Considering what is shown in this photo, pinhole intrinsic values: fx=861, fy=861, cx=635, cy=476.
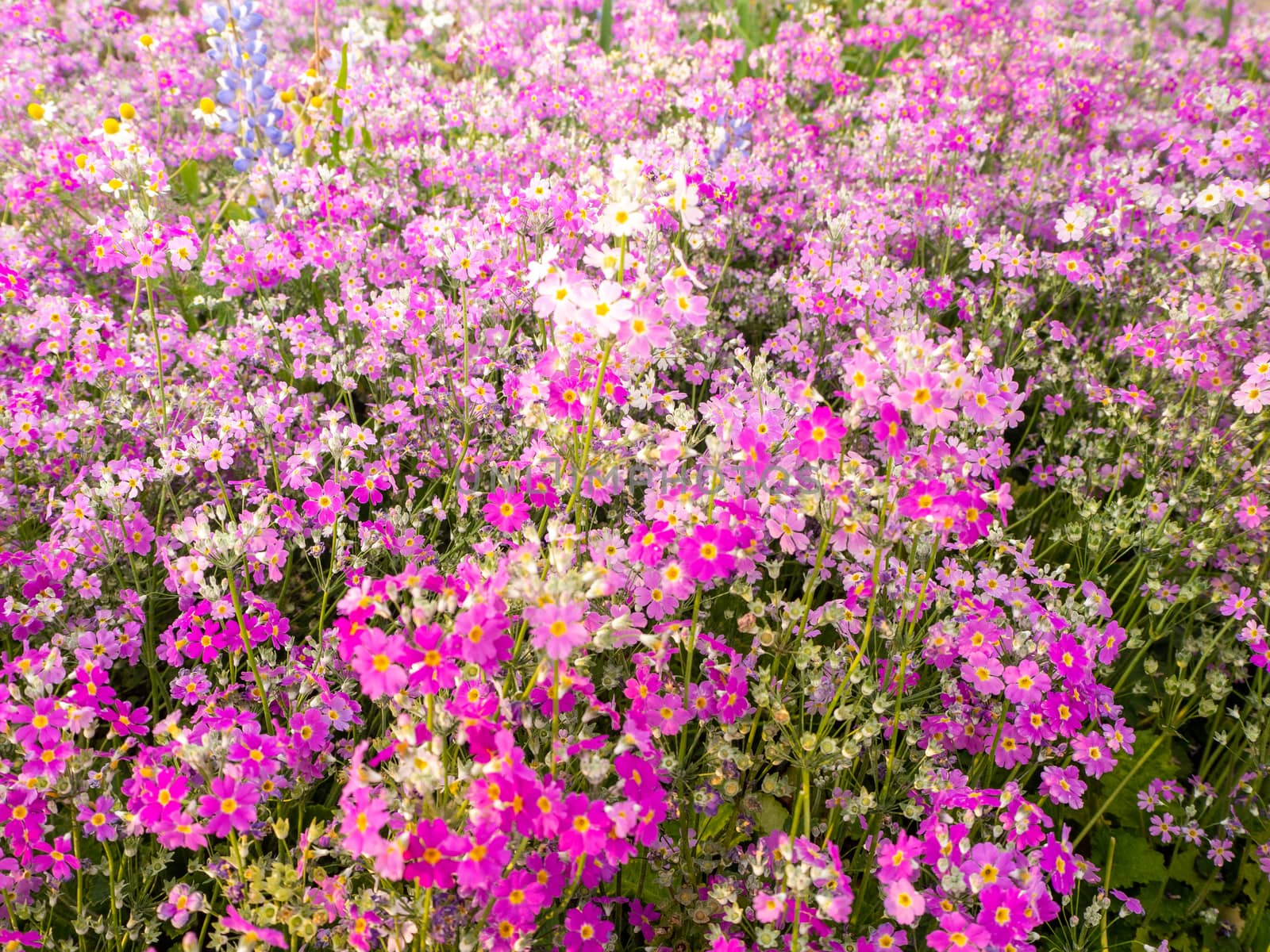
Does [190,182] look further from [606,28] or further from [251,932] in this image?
[251,932]

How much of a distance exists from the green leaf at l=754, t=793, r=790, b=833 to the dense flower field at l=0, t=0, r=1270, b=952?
0.02 metres

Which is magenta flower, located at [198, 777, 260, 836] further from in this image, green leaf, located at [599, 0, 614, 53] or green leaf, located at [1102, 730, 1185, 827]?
green leaf, located at [599, 0, 614, 53]

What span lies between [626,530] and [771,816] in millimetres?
1092

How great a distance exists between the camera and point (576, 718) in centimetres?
239

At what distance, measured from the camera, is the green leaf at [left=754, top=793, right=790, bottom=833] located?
2908 millimetres

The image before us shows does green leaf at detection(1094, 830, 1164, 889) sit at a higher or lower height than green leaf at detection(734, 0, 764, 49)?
lower

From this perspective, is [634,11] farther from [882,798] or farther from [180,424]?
[882,798]

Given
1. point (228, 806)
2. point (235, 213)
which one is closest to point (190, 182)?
point (235, 213)

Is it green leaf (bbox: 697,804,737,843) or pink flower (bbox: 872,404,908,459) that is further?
green leaf (bbox: 697,804,737,843)

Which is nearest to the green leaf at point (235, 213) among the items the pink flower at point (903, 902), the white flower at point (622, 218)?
the white flower at point (622, 218)

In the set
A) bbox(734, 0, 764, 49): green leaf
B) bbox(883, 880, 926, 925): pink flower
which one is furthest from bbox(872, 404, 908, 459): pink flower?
bbox(734, 0, 764, 49): green leaf

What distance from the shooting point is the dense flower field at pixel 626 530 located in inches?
78.8

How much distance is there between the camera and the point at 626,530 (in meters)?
2.98

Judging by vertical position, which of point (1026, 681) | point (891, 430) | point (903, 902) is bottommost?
point (903, 902)
